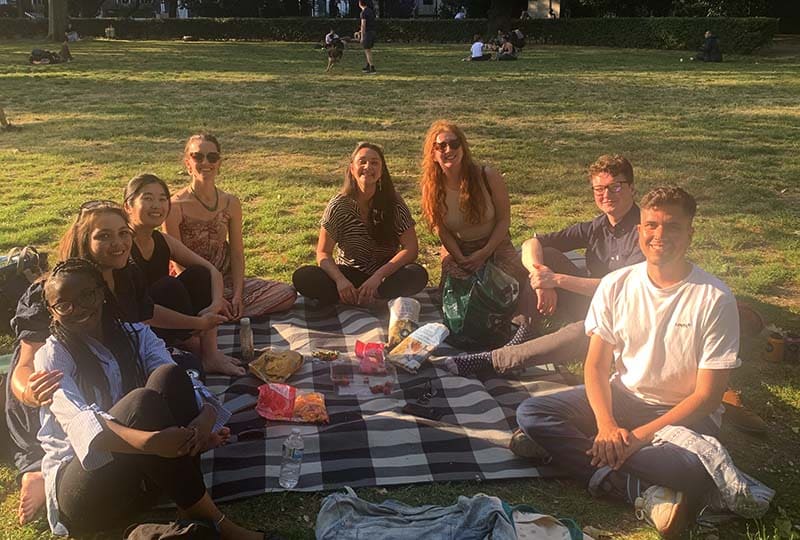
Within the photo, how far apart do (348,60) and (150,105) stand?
13.0 metres

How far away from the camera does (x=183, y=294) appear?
4.67m

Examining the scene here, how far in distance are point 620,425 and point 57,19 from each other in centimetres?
3695

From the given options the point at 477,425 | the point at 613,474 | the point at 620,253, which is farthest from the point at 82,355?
the point at 620,253

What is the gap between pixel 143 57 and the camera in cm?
2808

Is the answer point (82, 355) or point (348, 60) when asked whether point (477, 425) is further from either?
point (348, 60)

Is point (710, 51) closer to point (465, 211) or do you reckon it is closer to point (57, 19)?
point (465, 211)

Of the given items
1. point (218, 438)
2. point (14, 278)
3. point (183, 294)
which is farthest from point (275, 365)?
point (14, 278)

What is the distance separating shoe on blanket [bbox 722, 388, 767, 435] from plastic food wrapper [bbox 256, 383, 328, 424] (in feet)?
7.33

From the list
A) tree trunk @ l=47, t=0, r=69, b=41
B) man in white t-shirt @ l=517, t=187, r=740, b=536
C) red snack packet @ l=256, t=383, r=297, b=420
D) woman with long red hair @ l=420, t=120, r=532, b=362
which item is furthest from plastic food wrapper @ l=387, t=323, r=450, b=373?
tree trunk @ l=47, t=0, r=69, b=41

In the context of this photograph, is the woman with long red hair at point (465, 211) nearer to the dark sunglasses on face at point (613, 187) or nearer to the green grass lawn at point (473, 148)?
the dark sunglasses on face at point (613, 187)

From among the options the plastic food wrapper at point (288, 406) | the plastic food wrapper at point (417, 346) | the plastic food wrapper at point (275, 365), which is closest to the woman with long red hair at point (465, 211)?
the plastic food wrapper at point (417, 346)

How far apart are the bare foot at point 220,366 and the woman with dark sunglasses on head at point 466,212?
169 centimetres

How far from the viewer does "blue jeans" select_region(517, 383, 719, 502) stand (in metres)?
3.25

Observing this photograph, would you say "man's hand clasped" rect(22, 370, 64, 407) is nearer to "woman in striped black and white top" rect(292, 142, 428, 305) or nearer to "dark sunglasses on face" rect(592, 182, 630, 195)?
"woman in striped black and white top" rect(292, 142, 428, 305)
